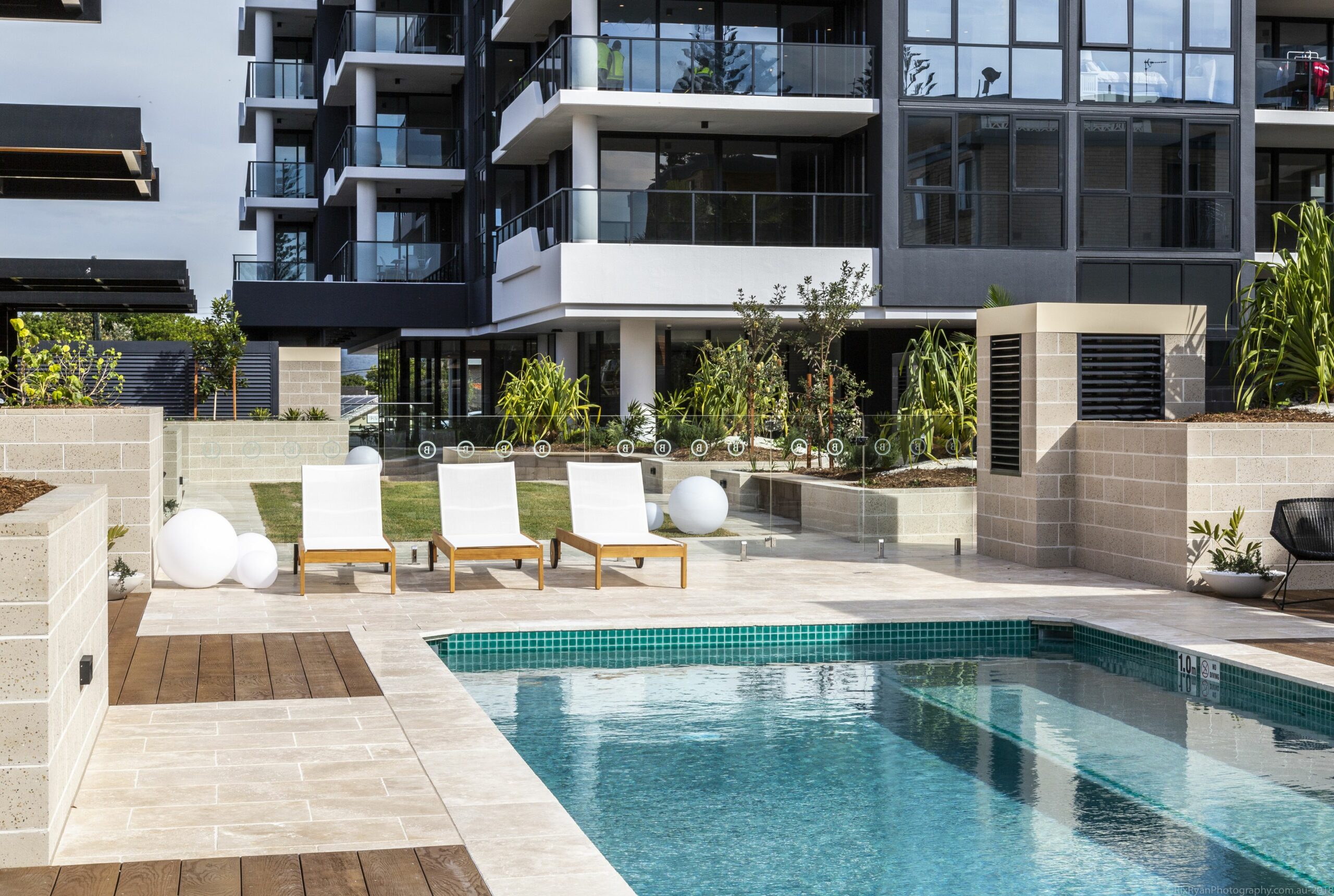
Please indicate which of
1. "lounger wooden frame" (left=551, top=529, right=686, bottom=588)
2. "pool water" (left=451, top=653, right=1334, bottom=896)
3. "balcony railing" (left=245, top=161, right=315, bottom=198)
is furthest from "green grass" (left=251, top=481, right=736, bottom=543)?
"balcony railing" (left=245, top=161, right=315, bottom=198)

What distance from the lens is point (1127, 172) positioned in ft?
74.8

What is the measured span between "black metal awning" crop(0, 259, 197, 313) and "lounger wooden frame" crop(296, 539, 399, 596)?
367 inches

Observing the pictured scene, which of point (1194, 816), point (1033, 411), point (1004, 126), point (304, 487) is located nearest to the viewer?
point (1194, 816)

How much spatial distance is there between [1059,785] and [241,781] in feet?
11.5

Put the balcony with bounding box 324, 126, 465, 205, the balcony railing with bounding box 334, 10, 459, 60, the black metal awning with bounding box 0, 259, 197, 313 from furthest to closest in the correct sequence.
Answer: the balcony railing with bounding box 334, 10, 459, 60, the balcony with bounding box 324, 126, 465, 205, the black metal awning with bounding box 0, 259, 197, 313

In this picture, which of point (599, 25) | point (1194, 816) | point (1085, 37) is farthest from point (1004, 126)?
point (1194, 816)

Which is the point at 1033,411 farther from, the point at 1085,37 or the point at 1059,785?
the point at 1085,37

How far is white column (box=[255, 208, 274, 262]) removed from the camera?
39500 millimetres

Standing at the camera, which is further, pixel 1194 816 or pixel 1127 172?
pixel 1127 172

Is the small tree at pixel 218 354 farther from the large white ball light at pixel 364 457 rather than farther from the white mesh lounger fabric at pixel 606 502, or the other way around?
the white mesh lounger fabric at pixel 606 502

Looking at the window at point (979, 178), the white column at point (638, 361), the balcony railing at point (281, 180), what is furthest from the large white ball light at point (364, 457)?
the balcony railing at point (281, 180)

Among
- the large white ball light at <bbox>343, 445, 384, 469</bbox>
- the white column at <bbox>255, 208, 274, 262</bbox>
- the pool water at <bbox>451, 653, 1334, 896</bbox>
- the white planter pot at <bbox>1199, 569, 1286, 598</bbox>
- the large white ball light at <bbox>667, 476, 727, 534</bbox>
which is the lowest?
the pool water at <bbox>451, 653, 1334, 896</bbox>

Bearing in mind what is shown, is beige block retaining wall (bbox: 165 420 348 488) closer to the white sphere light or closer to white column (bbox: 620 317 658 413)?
the white sphere light

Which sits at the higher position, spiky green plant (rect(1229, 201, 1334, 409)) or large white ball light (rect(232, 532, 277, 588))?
spiky green plant (rect(1229, 201, 1334, 409))
